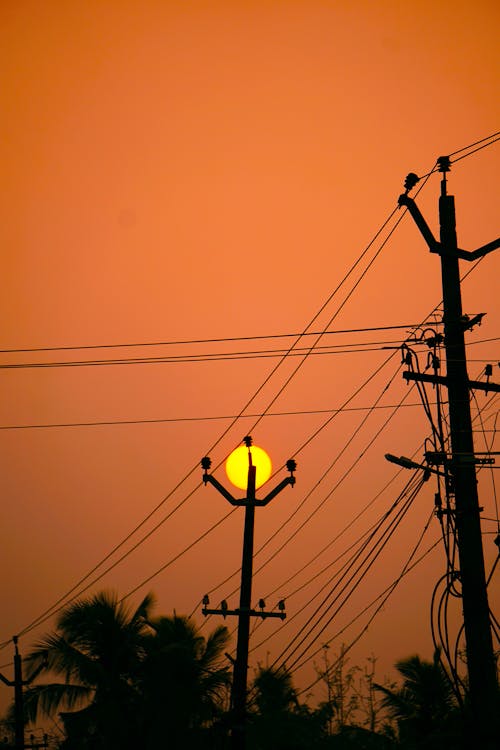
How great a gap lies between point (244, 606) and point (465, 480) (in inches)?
347

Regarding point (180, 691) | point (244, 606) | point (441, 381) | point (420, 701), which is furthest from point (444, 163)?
point (420, 701)

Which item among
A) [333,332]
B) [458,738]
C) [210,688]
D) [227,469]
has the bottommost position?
[458,738]

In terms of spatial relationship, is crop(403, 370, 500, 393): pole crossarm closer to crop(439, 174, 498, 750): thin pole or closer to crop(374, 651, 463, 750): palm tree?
crop(439, 174, 498, 750): thin pole

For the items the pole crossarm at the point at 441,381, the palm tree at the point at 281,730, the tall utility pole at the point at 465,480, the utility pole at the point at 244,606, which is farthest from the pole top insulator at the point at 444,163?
the palm tree at the point at 281,730

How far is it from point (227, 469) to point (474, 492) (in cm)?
827

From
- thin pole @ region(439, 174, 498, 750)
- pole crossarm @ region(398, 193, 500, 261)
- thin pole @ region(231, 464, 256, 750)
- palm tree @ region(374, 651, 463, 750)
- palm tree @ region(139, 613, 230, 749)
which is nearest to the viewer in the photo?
thin pole @ region(439, 174, 498, 750)

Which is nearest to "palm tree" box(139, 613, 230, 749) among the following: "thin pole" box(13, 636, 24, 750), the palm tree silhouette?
the palm tree silhouette

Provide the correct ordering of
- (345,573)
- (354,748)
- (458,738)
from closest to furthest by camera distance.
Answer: (345,573), (458,738), (354,748)

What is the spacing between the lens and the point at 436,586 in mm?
16062

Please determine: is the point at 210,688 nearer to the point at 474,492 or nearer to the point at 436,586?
the point at 436,586

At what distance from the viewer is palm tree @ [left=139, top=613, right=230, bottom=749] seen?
27672mm

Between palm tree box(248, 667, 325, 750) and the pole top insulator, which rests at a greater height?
the pole top insulator

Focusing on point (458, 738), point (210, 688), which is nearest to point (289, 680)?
point (210, 688)

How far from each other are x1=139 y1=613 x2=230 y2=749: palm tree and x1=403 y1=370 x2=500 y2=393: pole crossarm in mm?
15263
